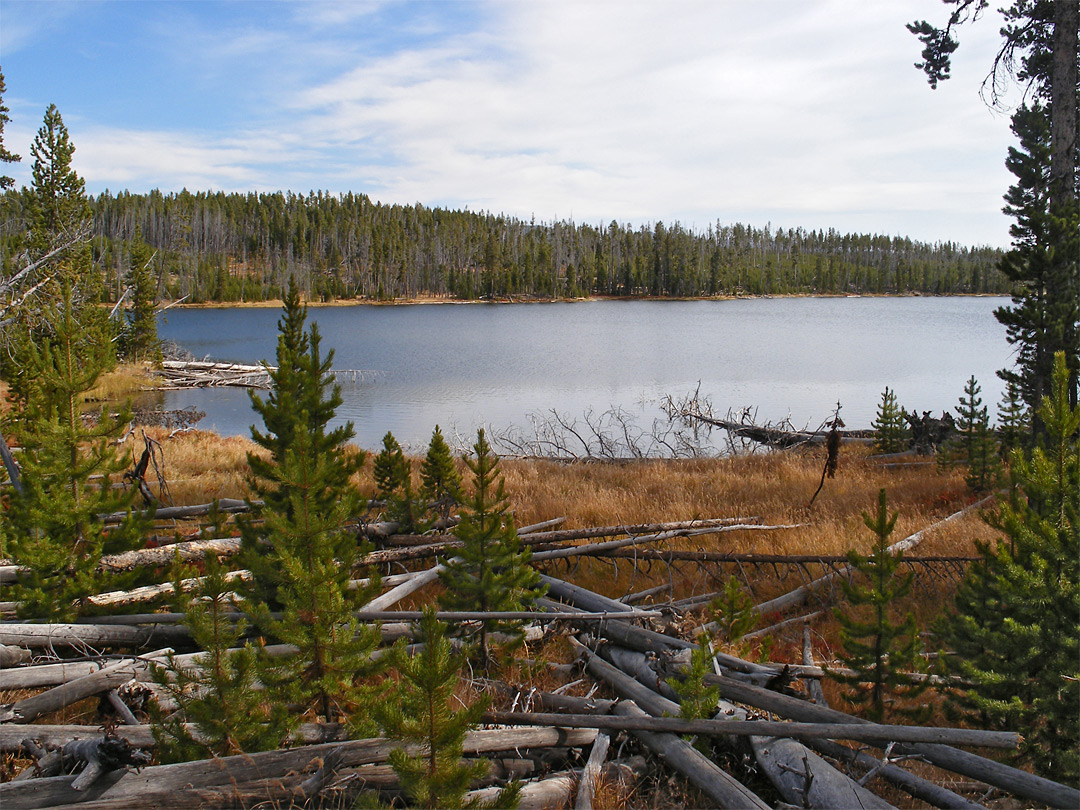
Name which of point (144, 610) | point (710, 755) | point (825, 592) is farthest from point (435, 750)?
point (825, 592)

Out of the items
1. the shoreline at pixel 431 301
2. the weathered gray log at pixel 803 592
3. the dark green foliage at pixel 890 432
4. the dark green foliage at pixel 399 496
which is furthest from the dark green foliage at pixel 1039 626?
the shoreline at pixel 431 301

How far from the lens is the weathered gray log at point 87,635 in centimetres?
523

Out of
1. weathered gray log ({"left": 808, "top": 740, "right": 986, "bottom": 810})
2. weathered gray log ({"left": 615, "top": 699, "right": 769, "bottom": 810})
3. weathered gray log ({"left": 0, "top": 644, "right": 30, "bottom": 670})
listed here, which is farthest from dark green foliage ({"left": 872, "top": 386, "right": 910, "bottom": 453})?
weathered gray log ({"left": 0, "top": 644, "right": 30, "bottom": 670})

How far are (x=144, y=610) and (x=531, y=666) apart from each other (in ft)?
11.7

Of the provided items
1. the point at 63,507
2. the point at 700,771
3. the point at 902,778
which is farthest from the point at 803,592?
the point at 63,507

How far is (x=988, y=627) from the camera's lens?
4391 millimetres

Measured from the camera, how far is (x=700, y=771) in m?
3.81

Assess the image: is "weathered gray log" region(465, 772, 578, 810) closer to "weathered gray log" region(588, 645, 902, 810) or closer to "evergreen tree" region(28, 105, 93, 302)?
"weathered gray log" region(588, 645, 902, 810)

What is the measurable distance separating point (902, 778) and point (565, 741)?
1.93 meters

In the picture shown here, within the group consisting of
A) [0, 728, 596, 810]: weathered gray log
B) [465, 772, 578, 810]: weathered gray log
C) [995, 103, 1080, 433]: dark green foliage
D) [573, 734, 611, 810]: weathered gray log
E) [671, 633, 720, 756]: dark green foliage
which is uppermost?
[995, 103, 1080, 433]: dark green foliage

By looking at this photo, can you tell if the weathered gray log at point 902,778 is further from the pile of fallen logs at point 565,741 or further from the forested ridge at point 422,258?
the forested ridge at point 422,258

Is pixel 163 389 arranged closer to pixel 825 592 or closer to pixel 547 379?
pixel 547 379

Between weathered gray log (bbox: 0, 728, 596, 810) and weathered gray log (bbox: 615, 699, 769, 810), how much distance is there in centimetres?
110

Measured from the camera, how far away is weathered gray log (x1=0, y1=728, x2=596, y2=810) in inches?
134
